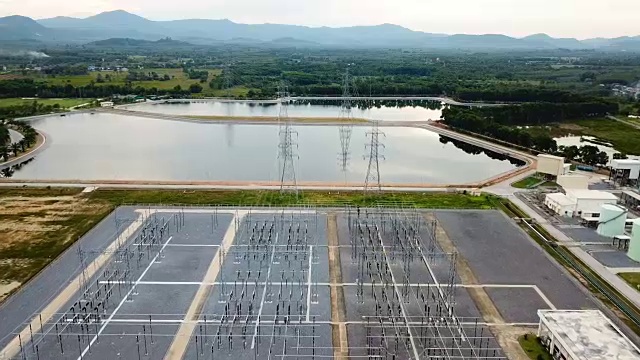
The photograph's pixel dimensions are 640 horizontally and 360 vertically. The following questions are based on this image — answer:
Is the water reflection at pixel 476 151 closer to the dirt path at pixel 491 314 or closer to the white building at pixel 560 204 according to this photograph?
the white building at pixel 560 204

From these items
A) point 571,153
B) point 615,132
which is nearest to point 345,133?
point 571,153

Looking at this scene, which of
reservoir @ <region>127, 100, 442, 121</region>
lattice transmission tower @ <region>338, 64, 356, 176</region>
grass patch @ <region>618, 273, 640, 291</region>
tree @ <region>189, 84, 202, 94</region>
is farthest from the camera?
tree @ <region>189, 84, 202, 94</region>

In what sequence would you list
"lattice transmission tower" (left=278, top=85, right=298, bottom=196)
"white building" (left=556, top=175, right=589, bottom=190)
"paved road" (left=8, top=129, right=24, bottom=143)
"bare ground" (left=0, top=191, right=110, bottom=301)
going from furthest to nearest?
"paved road" (left=8, top=129, right=24, bottom=143) < "lattice transmission tower" (left=278, top=85, right=298, bottom=196) < "white building" (left=556, top=175, right=589, bottom=190) < "bare ground" (left=0, top=191, right=110, bottom=301)

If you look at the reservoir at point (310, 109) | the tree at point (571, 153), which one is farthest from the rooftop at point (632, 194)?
the reservoir at point (310, 109)

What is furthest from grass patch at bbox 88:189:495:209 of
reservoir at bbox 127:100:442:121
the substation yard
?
reservoir at bbox 127:100:442:121

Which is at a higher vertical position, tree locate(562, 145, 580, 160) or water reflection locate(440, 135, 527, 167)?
tree locate(562, 145, 580, 160)

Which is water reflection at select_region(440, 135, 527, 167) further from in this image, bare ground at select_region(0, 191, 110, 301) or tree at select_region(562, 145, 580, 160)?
bare ground at select_region(0, 191, 110, 301)

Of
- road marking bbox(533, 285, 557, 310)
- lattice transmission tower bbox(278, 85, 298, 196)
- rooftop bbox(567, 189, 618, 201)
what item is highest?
rooftop bbox(567, 189, 618, 201)
